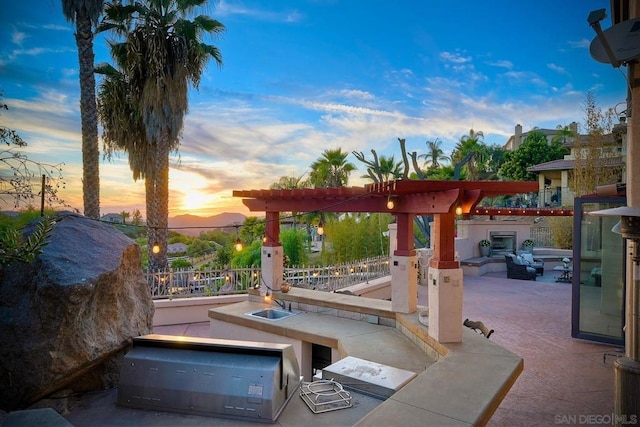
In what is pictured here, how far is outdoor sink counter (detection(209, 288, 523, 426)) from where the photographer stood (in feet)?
10.3

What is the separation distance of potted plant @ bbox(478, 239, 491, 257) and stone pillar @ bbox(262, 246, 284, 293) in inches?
444

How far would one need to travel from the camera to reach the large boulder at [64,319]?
3.30 meters

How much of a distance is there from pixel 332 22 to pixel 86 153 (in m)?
8.55

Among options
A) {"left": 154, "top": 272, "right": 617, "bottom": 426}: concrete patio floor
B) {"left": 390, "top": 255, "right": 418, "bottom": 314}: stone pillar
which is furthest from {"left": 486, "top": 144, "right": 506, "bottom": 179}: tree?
{"left": 390, "top": 255, "right": 418, "bottom": 314}: stone pillar

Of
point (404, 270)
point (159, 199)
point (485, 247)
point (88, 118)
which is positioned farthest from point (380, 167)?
point (404, 270)

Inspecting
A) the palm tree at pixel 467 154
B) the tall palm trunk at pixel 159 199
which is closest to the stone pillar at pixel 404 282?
the tall palm trunk at pixel 159 199

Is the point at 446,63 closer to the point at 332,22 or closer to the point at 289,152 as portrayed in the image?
the point at 332,22

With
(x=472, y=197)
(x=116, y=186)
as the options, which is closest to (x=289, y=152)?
(x=116, y=186)

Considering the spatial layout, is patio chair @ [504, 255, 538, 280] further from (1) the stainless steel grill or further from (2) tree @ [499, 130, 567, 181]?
(2) tree @ [499, 130, 567, 181]

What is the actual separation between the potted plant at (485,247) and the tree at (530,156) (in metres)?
16.2

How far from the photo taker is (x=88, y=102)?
932 cm

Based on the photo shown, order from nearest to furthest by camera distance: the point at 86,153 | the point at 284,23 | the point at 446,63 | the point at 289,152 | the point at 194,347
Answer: the point at 194,347 < the point at 86,153 < the point at 284,23 < the point at 446,63 < the point at 289,152

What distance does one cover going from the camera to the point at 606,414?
4070mm

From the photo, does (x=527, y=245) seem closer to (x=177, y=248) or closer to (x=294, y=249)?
(x=294, y=249)
